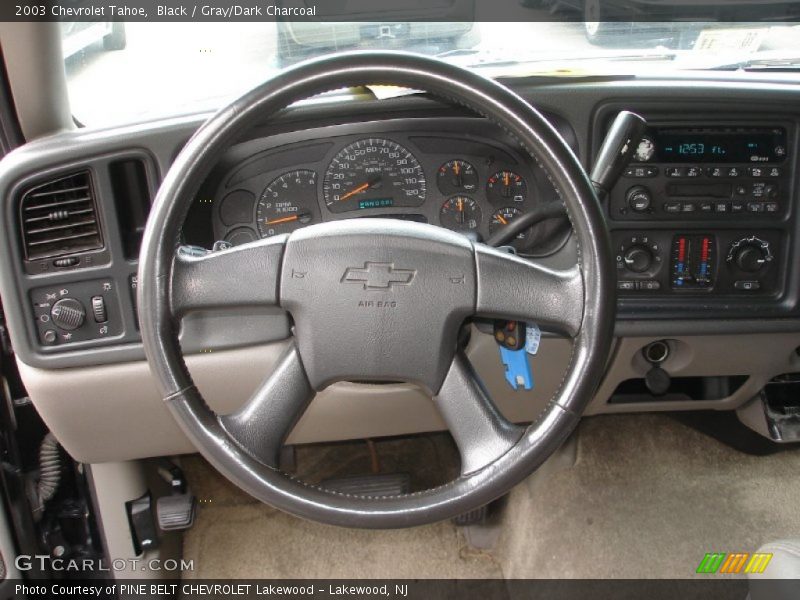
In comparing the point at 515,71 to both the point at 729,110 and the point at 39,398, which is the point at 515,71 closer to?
the point at 729,110

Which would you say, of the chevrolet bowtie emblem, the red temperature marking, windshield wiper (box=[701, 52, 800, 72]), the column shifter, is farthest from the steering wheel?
windshield wiper (box=[701, 52, 800, 72])

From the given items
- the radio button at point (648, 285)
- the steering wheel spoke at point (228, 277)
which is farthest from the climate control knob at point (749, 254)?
the steering wheel spoke at point (228, 277)

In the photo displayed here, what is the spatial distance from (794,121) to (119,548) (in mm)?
1914

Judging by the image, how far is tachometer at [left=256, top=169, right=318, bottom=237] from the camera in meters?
1.54

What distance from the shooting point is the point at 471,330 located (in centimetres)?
158

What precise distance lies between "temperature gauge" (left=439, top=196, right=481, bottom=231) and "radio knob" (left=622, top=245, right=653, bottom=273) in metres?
0.33

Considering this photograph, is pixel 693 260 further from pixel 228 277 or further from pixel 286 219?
pixel 228 277

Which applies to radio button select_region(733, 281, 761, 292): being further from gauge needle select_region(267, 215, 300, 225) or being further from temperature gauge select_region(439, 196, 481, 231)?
gauge needle select_region(267, 215, 300, 225)

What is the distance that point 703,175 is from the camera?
5.08 ft

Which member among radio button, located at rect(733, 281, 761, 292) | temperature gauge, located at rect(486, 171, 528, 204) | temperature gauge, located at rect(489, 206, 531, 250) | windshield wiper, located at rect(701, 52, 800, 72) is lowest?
radio button, located at rect(733, 281, 761, 292)

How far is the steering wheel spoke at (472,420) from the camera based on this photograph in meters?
1.09

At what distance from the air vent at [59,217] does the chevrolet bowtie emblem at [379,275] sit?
699 millimetres

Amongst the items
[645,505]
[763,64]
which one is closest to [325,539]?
[645,505]

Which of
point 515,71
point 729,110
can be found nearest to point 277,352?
point 515,71
